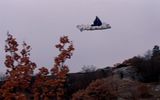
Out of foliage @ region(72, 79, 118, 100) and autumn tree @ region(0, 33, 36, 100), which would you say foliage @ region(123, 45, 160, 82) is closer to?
foliage @ region(72, 79, 118, 100)

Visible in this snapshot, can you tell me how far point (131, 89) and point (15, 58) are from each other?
39353 mm

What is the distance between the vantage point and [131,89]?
167 feet

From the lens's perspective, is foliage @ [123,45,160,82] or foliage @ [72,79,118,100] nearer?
foliage @ [72,79,118,100]

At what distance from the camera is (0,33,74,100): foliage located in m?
12.0

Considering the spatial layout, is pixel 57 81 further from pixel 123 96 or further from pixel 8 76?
pixel 123 96

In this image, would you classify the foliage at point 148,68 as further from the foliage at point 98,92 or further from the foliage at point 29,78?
the foliage at point 29,78

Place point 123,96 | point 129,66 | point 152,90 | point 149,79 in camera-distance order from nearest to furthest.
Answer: point 123,96 < point 152,90 < point 149,79 < point 129,66

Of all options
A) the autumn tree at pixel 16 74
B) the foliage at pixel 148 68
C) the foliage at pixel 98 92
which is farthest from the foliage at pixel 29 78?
the foliage at pixel 148 68

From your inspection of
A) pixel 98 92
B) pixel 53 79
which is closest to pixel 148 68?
pixel 98 92

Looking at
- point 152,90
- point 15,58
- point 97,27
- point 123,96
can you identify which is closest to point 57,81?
point 15,58

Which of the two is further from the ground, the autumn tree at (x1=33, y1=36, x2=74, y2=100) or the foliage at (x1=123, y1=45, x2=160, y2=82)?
the foliage at (x1=123, y1=45, x2=160, y2=82)

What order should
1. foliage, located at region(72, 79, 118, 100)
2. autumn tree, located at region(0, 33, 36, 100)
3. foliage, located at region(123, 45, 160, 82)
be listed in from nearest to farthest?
autumn tree, located at region(0, 33, 36, 100) → foliage, located at region(72, 79, 118, 100) → foliage, located at region(123, 45, 160, 82)

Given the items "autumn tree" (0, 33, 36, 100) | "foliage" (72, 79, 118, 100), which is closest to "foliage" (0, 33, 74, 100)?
"autumn tree" (0, 33, 36, 100)

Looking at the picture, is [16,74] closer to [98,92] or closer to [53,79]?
[53,79]
